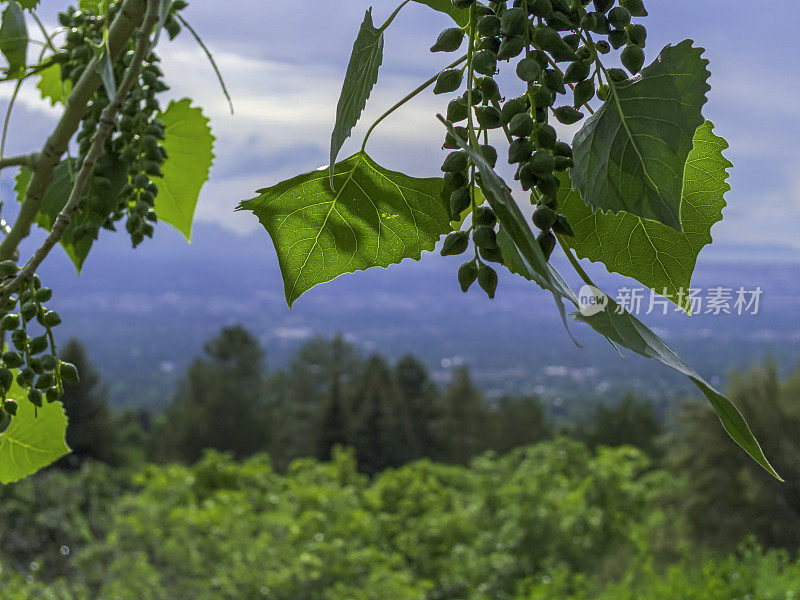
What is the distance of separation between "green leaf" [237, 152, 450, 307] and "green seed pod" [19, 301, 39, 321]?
83 millimetres

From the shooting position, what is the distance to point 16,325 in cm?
28

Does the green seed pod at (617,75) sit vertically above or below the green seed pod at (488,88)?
above

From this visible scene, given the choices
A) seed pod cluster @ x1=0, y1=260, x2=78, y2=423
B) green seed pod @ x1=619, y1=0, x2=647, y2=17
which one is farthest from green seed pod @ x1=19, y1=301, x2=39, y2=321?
green seed pod @ x1=619, y1=0, x2=647, y2=17

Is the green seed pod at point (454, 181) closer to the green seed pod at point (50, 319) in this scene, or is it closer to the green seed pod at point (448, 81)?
the green seed pod at point (448, 81)

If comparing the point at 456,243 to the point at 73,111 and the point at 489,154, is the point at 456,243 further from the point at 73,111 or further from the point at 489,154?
the point at 73,111

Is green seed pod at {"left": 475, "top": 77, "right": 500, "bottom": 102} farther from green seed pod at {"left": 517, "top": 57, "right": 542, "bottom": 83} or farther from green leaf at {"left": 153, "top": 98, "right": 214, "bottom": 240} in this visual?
green leaf at {"left": 153, "top": 98, "right": 214, "bottom": 240}

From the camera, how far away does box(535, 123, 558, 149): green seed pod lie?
0.62 ft

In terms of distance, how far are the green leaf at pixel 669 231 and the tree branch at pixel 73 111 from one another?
19 cm

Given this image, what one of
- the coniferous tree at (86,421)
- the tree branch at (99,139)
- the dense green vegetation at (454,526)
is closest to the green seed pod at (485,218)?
the tree branch at (99,139)

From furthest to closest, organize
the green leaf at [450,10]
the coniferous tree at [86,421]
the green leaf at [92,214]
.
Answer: the coniferous tree at [86,421] → the green leaf at [92,214] → the green leaf at [450,10]

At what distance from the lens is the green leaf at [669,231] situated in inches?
9.2

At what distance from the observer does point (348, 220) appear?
266 millimetres

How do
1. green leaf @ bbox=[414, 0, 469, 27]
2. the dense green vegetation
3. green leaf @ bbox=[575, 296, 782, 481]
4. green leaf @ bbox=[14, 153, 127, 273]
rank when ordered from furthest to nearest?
the dense green vegetation < green leaf @ bbox=[14, 153, 127, 273] < green leaf @ bbox=[414, 0, 469, 27] < green leaf @ bbox=[575, 296, 782, 481]

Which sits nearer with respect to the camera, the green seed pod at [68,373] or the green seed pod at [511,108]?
the green seed pod at [511,108]
